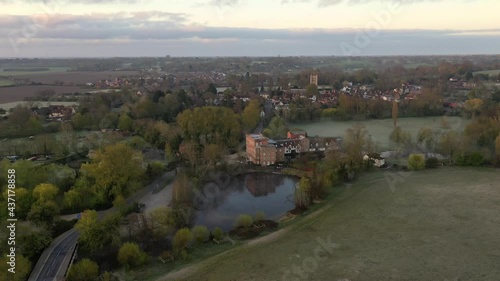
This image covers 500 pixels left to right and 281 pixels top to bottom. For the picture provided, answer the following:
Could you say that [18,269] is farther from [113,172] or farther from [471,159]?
[471,159]

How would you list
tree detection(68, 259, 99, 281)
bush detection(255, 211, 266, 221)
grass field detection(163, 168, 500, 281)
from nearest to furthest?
tree detection(68, 259, 99, 281) < grass field detection(163, 168, 500, 281) < bush detection(255, 211, 266, 221)

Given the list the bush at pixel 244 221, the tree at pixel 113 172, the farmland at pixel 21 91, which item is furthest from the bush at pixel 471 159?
the farmland at pixel 21 91

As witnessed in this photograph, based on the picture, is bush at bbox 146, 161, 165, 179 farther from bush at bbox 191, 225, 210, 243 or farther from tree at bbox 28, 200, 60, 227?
bush at bbox 191, 225, 210, 243

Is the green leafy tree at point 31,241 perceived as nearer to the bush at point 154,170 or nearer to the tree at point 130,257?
the tree at point 130,257

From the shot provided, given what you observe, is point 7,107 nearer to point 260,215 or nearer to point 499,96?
point 260,215

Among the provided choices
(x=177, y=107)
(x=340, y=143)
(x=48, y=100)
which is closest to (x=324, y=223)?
(x=340, y=143)

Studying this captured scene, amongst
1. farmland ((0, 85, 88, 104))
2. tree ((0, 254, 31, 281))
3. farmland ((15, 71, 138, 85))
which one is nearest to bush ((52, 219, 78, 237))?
tree ((0, 254, 31, 281))

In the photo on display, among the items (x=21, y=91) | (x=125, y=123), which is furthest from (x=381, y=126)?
(x=21, y=91)
